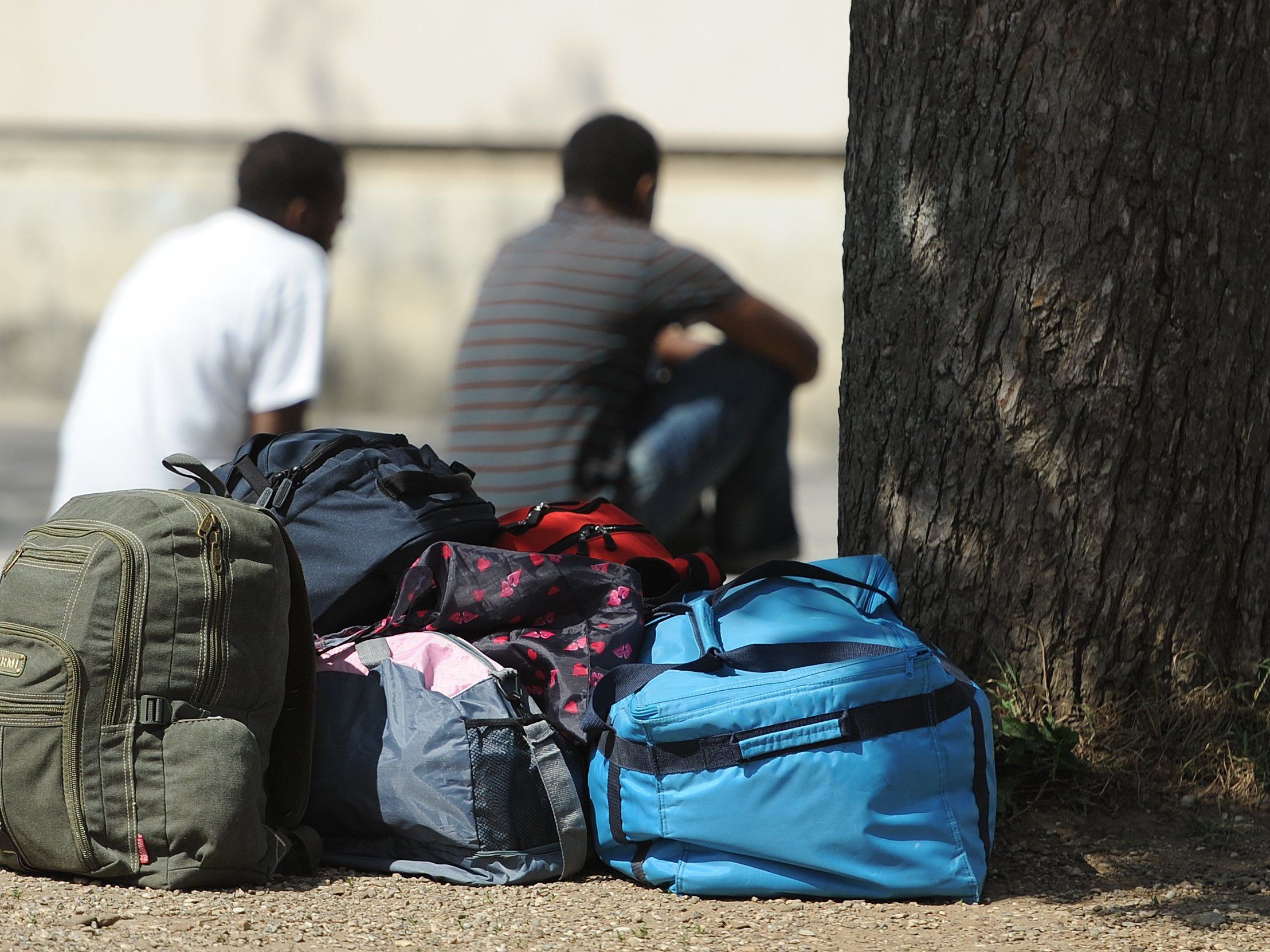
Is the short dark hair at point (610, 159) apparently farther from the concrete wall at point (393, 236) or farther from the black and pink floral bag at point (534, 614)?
the concrete wall at point (393, 236)

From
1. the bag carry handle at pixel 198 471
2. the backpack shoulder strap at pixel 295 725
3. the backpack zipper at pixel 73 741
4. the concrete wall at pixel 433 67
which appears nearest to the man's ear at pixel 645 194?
the bag carry handle at pixel 198 471

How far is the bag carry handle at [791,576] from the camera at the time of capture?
2723 mm

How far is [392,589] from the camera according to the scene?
2758mm

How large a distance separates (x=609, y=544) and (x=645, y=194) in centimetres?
141

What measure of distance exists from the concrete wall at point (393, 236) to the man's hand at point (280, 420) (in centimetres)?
546

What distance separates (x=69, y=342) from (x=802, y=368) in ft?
23.2

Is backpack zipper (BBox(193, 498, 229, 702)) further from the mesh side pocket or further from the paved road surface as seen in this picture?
the paved road surface

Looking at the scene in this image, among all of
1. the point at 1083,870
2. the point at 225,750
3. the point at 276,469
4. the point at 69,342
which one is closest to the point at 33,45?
the point at 69,342

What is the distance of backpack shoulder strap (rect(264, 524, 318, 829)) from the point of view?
8.32 feet

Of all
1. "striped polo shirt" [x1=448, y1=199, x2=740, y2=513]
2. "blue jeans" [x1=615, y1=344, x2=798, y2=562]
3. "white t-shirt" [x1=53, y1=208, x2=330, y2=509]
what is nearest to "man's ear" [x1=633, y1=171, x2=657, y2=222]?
"striped polo shirt" [x1=448, y1=199, x2=740, y2=513]

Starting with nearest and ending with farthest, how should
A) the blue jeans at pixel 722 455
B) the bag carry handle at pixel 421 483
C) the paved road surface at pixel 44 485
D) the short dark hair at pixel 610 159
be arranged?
the bag carry handle at pixel 421 483 < the blue jeans at pixel 722 455 < the short dark hair at pixel 610 159 < the paved road surface at pixel 44 485

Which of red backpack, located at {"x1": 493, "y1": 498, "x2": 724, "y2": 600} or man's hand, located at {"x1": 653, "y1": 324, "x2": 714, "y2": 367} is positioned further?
man's hand, located at {"x1": 653, "y1": 324, "x2": 714, "y2": 367}

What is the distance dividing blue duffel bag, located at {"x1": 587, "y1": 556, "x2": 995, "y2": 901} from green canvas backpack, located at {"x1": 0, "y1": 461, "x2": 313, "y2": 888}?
1.97ft

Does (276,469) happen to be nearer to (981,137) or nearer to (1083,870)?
(981,137)
